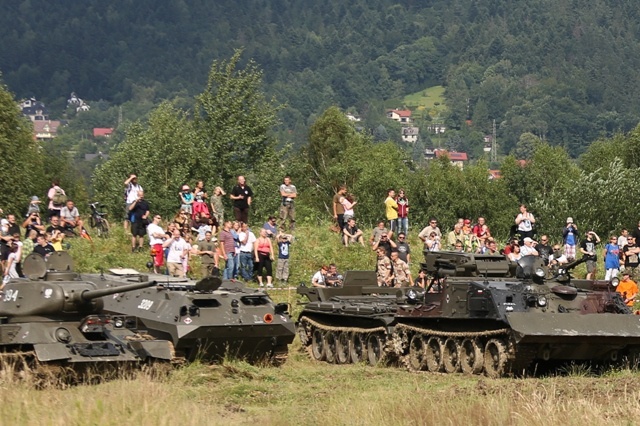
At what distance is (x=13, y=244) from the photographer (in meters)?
31.9

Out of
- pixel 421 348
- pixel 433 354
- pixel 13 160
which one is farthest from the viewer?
pixel 13 160

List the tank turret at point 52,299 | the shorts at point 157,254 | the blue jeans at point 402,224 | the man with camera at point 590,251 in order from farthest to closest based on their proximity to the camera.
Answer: the blue jeans at point 402,224 < the man with camera at point 590,251 < the shorts at point 157,254 < the tank turret at point 52,299

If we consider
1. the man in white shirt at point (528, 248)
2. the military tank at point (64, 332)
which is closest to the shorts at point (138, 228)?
the man in white shirt at point (528, 248)

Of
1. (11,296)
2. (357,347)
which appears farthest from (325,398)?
(357,347)

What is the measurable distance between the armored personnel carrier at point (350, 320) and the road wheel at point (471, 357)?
7.43 ft

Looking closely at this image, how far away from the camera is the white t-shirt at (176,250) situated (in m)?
33.4

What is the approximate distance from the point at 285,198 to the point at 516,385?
2008 cm

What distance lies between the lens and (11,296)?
23.0m

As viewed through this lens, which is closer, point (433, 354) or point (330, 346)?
point (433, 354)

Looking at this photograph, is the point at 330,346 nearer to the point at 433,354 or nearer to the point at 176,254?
the point at 433,354

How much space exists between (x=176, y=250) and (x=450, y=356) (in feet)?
31.1

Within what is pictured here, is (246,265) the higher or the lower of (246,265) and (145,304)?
the higher

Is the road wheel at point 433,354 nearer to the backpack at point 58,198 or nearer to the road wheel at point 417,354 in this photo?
the road wheel at point 417,354

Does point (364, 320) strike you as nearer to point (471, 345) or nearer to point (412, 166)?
point (471, 345)
